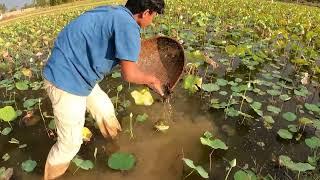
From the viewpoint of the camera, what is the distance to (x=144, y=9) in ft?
10.5

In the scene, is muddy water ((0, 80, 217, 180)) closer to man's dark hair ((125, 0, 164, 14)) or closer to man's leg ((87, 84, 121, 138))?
man's leg ((87, 84, 121, 138))

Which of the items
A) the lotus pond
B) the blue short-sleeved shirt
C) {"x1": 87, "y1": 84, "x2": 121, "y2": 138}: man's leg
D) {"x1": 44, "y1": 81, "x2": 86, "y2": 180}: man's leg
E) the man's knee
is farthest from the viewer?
{"x1": 87, "y1": 84, "x2": 121, "y2": 138}: man's leg

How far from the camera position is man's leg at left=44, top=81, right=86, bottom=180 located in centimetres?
347

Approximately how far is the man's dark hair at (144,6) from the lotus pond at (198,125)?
1.48 m

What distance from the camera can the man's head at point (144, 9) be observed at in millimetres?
3139

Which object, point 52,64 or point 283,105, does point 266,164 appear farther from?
point 52,64

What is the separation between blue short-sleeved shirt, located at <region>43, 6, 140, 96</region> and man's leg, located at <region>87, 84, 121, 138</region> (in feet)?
2.71

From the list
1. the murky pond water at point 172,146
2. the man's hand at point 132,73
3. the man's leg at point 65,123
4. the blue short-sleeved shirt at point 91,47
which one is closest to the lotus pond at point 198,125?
the murky pond water at point 172,146

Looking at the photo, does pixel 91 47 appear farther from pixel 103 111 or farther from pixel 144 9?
pixel 103 111

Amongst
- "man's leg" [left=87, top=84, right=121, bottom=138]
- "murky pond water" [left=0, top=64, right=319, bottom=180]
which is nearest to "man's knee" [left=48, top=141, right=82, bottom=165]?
"murky pond water" [left=0, top=64, right=319, bottom=180]

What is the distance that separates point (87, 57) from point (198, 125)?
2290 millimetres

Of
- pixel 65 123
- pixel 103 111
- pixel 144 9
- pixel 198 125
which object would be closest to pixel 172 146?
pixel 198 125

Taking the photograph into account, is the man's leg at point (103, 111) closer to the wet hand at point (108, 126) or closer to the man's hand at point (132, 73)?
the wet hand at point (108, 126)

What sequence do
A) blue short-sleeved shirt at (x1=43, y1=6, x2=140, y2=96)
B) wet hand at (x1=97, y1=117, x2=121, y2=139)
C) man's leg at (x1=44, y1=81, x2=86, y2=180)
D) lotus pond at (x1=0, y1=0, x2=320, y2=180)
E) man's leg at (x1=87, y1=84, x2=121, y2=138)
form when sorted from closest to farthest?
blue short-sleeved shirt at (x1=43, y1=6, x2=140, y2=96), man's leg at (x1=44, y1=81, x2=86, y2=180), lotus pond at (x1=0, y1=0, x2=320, y2=180), man's leg at (x1=87, y1=84, x2=121, y2=138), wet hand at (x1=97, y1=117, x2=121, y2=139)
